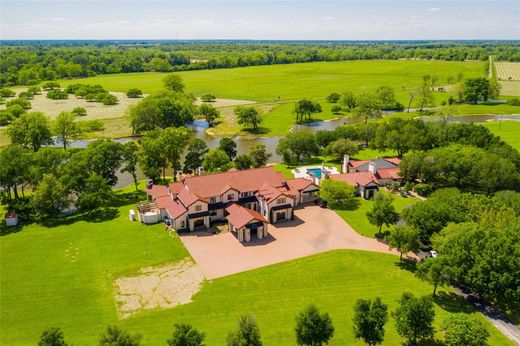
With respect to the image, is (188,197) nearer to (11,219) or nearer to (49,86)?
(11,219)

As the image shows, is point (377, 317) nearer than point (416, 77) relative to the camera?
Yes

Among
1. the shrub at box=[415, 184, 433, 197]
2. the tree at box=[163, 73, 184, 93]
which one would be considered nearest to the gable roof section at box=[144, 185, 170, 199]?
the shrub at box=[415, 184, 433, 197]

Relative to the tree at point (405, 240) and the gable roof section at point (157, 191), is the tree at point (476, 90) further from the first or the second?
the gable roof section at point (157, 191)

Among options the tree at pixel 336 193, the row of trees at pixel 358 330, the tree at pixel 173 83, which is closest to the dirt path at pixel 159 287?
the row of trees at pixel 358 330

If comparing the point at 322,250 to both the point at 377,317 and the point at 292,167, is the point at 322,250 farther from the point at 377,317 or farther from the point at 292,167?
the point at 292,167

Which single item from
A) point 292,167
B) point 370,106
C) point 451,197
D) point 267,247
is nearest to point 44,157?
point 267,247

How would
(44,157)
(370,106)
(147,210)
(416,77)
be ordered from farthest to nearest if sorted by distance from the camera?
(416,77) → (370,106) → (44,157) → (147,210)

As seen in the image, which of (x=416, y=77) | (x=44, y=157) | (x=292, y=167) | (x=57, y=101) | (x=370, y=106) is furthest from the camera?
(x=416, y=77)
